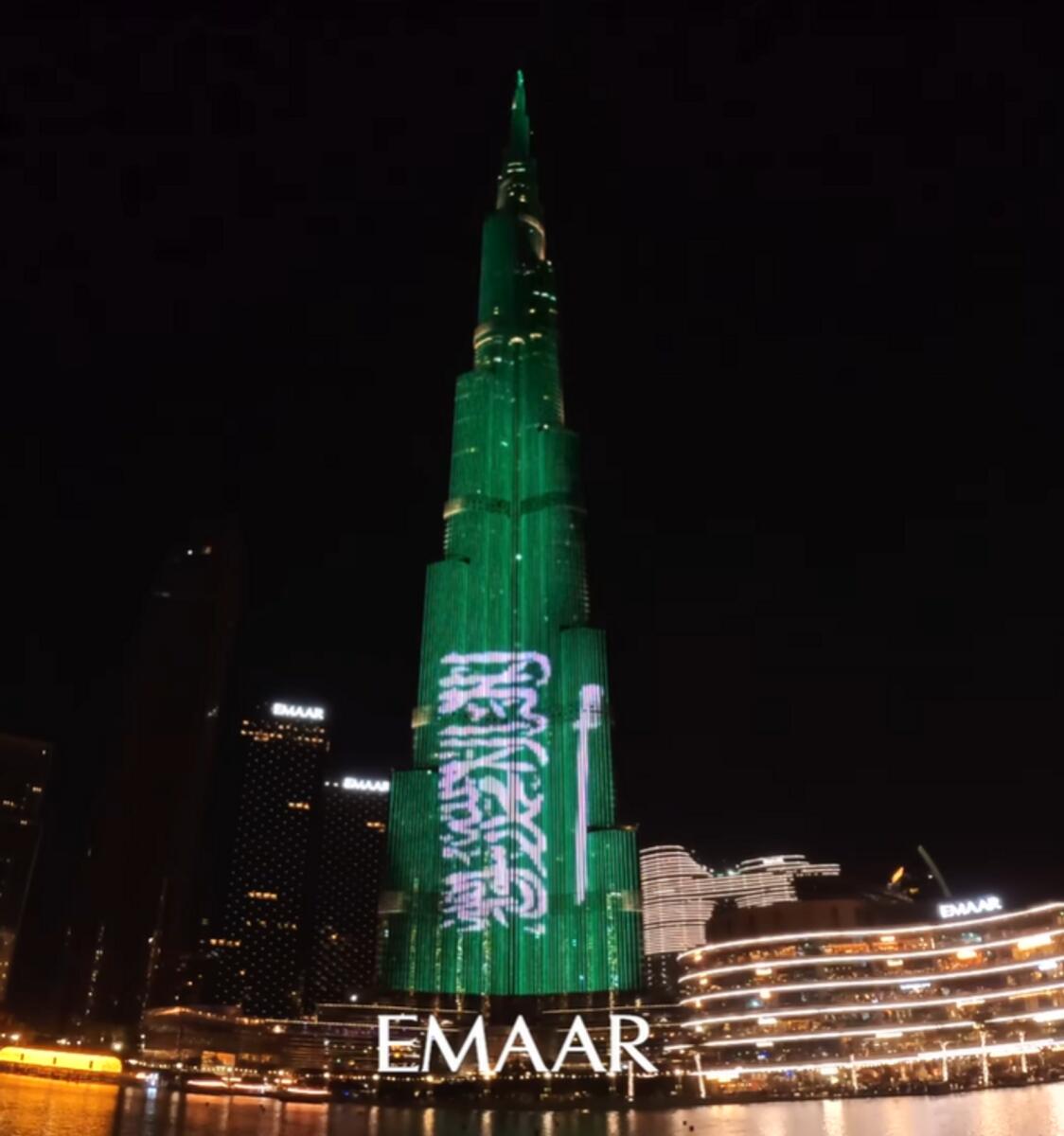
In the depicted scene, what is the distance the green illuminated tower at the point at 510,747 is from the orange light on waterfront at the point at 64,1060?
2952 cm

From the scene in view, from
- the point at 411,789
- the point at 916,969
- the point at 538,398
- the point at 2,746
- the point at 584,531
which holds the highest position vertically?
the point at 538,398

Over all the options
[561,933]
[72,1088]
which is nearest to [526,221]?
[561,933]

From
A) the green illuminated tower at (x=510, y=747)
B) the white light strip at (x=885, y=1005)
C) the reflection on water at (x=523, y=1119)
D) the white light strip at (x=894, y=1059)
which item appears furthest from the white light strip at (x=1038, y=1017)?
the green illuminated tower at (x=510, y=747)

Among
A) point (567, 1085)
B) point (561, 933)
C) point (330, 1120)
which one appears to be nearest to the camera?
point (330, 1120)

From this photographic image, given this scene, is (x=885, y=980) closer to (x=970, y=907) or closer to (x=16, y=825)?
(x=970, y=907)

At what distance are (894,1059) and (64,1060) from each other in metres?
82.5

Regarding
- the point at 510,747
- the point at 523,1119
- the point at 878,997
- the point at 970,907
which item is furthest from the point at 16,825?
the point at 970,907

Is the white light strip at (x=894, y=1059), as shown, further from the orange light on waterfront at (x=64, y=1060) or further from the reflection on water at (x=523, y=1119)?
the orange light on waterfront at (x=64, y=1060)

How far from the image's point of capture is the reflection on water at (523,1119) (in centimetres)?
4741

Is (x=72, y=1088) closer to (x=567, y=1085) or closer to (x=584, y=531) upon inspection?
(x=567, y=1085)

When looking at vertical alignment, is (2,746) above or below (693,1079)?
above

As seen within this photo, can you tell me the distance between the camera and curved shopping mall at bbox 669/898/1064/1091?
3957 inches

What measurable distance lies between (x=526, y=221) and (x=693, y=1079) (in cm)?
11717

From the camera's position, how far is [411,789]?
131 metres
